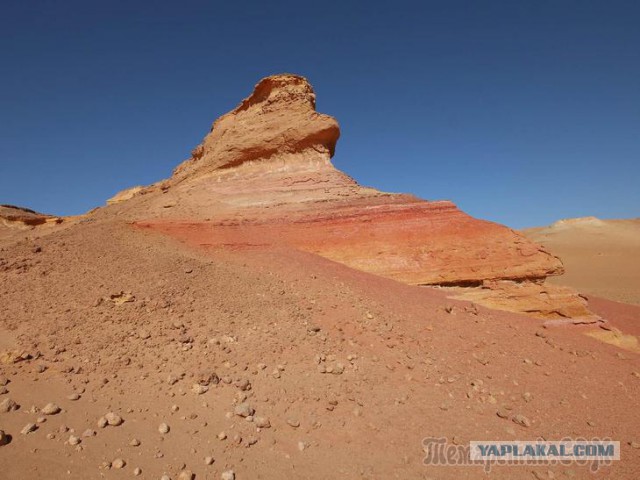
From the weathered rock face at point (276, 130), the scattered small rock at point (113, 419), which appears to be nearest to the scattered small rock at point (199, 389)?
the scattered small rock at point (113, 419)

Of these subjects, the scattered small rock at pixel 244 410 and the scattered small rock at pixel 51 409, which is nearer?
the scattered small rock at pixel 51 409

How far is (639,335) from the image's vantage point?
9352 millimetres

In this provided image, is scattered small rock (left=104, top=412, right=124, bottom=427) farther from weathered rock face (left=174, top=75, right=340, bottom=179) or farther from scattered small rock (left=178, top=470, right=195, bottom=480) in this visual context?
weathered rock face (left=174, top=75, right=340, bottom=179)

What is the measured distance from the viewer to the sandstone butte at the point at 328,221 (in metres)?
8.53

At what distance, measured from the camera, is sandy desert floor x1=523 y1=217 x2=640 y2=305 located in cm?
2209

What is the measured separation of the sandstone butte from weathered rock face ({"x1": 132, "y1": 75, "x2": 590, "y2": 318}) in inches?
1.1

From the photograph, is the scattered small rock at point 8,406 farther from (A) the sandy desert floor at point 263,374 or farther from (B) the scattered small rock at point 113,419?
(B) the scattered small rock at point 113,419

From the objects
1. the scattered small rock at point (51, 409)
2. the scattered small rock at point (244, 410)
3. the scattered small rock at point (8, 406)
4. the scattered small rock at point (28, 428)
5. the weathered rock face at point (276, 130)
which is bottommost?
the scattered small rock at point (244, 410)

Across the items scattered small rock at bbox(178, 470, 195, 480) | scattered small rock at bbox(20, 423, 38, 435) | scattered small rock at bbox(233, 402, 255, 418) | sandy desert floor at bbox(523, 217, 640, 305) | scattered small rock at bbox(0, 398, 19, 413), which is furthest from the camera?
sandy desert floor at bbox(523, 217, 640, 305)

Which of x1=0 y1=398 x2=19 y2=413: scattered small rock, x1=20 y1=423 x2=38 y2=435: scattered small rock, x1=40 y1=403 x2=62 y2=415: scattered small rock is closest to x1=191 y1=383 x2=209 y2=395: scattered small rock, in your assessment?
x1=40 y1=403 x2=62 y2=415: scattered small rock

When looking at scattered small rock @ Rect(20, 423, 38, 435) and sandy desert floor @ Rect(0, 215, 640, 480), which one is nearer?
scattered small rock @ Rect(20, 423, 38, 435)

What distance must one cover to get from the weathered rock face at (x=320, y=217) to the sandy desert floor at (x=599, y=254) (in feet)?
37.0

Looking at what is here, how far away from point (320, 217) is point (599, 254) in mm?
39247

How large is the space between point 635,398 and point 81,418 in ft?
24.4
